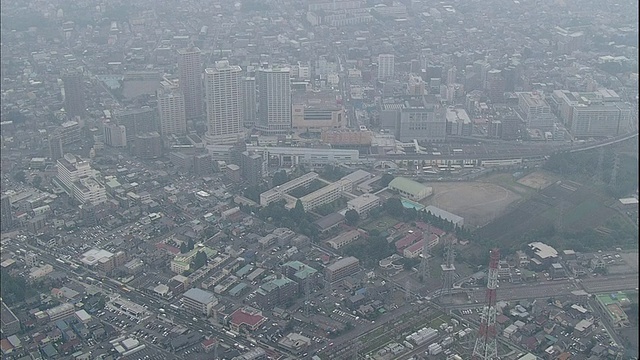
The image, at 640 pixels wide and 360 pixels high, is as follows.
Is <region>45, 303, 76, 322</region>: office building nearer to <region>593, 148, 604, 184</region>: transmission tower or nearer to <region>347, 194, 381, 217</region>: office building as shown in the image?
<region>347, 194, 381, 217</region>: office building

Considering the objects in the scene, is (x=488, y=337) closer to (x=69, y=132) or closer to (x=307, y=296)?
(x=307, y=296)

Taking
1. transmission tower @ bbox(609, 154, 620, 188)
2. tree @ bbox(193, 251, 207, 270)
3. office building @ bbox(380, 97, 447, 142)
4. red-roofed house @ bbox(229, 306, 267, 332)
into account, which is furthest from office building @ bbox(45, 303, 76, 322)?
transmission tower @ bbox(609, 154, 620, 188)

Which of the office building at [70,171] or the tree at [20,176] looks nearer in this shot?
the office building at [70,171]

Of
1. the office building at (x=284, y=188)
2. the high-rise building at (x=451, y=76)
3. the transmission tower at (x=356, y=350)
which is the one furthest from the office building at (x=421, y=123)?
the transmission tower at (x=356, y=350)

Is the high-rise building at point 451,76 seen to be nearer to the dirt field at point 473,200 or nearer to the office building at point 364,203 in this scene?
the dirt field at point 473,200

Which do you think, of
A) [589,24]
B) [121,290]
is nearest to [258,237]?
[121,290]

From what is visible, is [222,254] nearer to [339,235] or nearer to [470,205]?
[339,235]
